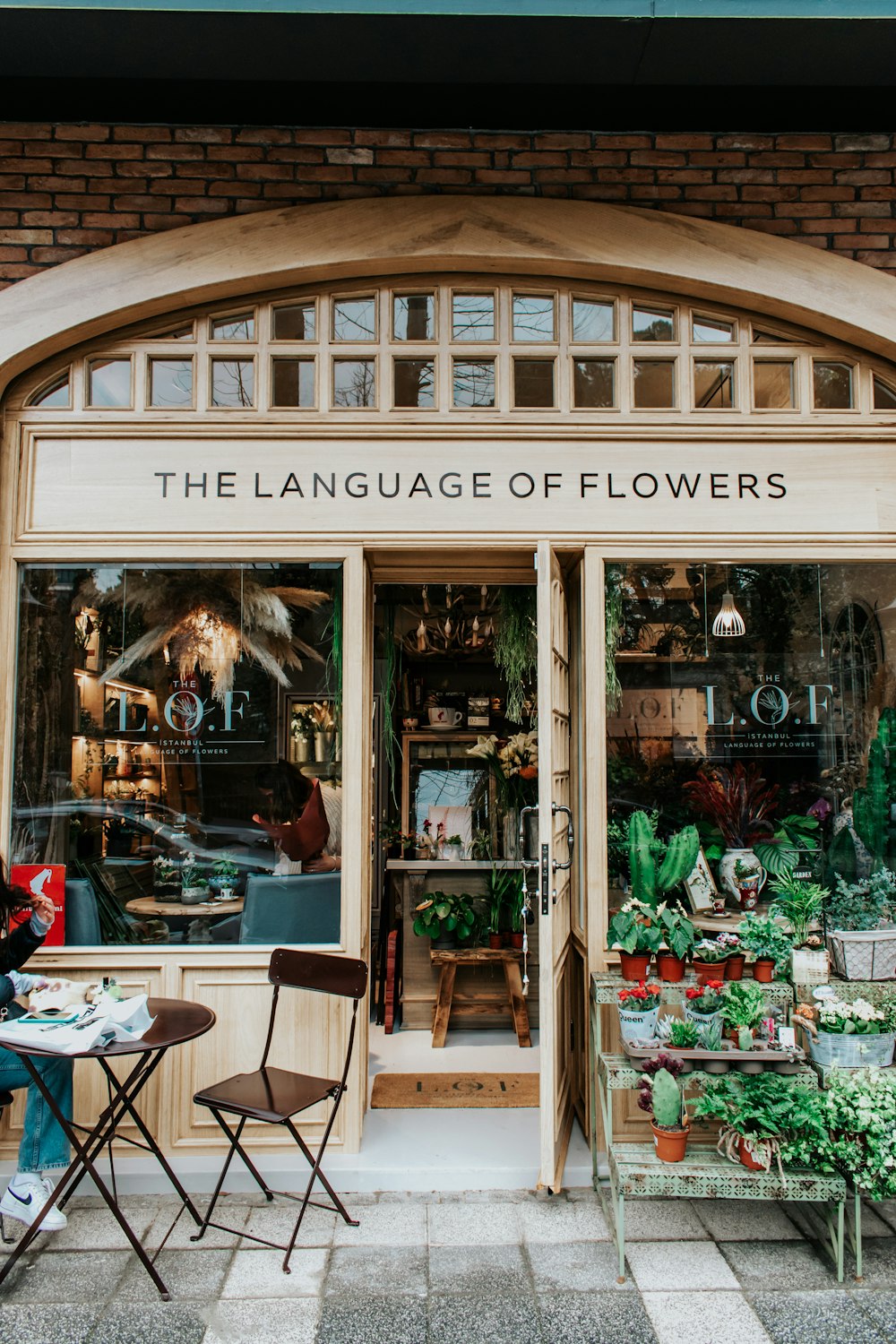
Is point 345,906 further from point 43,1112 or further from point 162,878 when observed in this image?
point 43,1112

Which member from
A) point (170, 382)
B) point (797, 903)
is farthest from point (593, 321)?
point (797, 903)

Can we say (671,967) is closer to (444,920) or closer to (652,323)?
(444,920)

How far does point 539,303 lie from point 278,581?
179cm

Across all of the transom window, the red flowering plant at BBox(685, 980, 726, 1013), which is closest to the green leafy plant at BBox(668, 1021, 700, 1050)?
the red flowering plant at BBox(685, 980, 726, 1013)

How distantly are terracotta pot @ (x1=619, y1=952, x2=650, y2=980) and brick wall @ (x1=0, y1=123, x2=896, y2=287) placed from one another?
10.7 feet

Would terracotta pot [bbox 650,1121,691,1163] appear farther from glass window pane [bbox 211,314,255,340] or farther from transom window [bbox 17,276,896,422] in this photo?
glass window pane [bbox 211,314,255,340]

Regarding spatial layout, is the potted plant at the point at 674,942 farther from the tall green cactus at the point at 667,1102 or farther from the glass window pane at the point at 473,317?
the glass window pane at the point at 473,317

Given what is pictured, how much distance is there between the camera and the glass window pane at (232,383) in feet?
13.8

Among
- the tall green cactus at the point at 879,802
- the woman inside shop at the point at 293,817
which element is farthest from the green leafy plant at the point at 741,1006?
the woman inside shop at the point at 293,817

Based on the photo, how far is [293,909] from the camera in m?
4.15

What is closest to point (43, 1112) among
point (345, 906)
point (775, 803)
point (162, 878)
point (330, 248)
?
point (162, 878)

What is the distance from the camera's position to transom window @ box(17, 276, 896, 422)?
4.22 m

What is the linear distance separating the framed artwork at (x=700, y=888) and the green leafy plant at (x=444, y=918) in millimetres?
1965

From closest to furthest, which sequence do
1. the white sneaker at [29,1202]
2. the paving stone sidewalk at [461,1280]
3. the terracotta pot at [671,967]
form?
the paving stone sidewalk at [461,1280]
the white sneaker at [29,1202]
the terracotta pot at [671,967]
